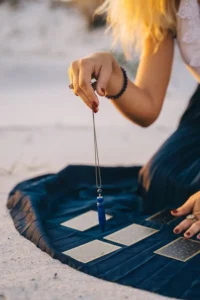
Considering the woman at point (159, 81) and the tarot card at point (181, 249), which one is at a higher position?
the woman at point (159, 81)

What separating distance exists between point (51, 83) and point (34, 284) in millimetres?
2621

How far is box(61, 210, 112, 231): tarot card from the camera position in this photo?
50.8 inches

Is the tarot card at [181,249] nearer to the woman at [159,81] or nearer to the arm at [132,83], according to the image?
the woman at [159,81]

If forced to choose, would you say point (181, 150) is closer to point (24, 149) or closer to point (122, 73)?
point (122, 73)

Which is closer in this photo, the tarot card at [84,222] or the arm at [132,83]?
the arm at [132,83]

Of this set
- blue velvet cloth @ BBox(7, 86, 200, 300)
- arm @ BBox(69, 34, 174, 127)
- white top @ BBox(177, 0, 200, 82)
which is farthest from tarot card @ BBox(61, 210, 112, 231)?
white top @ BBox(177, 0, 200, 82)

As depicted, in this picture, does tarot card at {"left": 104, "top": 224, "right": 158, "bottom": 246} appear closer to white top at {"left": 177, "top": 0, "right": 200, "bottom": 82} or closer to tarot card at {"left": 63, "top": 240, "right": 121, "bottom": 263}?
tarot card at {"left": 63, "top": 240, "right": 121, "bottom": 263}

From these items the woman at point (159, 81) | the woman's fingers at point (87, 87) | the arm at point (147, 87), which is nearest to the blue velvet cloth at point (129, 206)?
the woman at point (159, 81)

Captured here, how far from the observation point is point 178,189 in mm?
1361

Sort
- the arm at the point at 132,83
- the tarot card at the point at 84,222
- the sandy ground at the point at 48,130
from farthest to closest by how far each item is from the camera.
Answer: the tarot card at the point at 84,222 < the arm at the point at 132,83 < the sandy ground at the point at 48,130

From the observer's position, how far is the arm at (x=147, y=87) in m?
1.31

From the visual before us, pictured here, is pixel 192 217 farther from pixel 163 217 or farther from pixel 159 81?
pixel 159 81

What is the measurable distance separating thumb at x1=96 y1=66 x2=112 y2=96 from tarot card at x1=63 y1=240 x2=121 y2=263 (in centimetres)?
31

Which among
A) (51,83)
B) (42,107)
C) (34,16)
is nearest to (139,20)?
(42,107)
